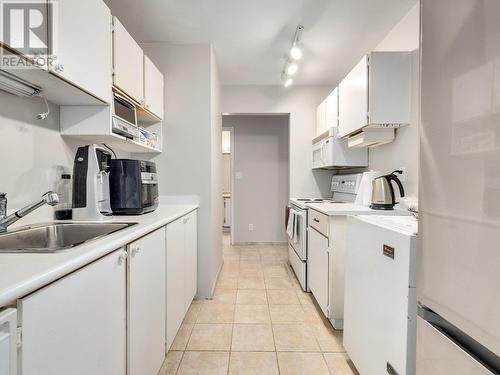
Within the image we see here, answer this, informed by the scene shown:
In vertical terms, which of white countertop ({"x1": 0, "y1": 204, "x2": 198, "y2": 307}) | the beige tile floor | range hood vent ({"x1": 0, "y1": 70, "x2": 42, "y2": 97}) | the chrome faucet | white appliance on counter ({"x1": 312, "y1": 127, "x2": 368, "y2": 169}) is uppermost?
range hood vent ({"x1": 0, "y1": 70, "x2": 42, "y2": 97})

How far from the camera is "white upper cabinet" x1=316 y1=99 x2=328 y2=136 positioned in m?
3.21

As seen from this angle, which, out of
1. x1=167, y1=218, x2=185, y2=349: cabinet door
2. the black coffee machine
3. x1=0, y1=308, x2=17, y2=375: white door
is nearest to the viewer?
x1=0, y1=308, x2=17, y2=375: white door

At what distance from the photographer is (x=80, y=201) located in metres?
1.48

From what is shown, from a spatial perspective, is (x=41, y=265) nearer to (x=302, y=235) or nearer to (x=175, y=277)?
(x=175, y=277)

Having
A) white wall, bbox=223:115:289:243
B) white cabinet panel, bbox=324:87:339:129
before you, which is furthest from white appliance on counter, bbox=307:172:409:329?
white wall, bbox=223:115:289:243

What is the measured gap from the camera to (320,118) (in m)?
3.38

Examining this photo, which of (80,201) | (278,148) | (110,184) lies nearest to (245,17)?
(110,184)

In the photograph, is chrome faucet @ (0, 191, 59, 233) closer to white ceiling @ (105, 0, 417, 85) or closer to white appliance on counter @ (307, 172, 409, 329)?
white ceiling @ (105, 0, 417, 85)

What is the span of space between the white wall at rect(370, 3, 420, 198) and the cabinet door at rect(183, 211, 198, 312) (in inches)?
69.3

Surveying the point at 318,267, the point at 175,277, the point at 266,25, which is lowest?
the point at 318,267

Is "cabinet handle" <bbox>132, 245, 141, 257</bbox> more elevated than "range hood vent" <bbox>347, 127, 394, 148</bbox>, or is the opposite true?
"range hood vent" <bbox>347, 127, 394, 148</bbox>

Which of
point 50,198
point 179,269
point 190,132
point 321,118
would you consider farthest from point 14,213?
point 321,118

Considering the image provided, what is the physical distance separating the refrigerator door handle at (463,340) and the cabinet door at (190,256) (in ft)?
5.17

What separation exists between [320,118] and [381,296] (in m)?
2.59
